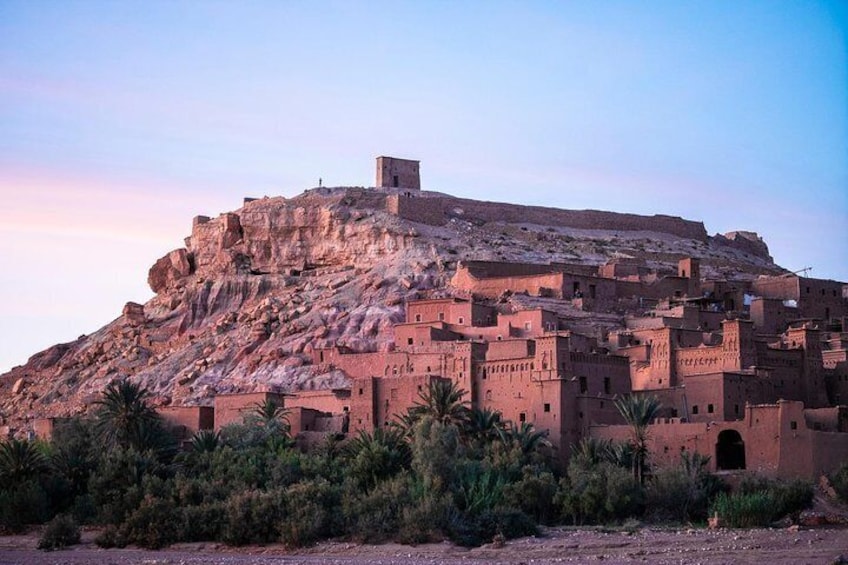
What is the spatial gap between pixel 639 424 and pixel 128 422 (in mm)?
15719

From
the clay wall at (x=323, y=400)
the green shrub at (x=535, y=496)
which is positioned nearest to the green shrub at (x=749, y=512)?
the green shrub at (x=535, y=496)

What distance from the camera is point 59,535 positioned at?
4866cm

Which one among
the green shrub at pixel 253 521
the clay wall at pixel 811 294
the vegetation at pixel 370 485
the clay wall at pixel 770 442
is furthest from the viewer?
the clay wall at pixel 811 294

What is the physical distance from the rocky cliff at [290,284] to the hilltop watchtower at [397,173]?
3.68 meters

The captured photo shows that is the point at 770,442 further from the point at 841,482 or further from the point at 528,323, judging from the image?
the point at 528,323

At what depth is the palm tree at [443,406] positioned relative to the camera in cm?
5375

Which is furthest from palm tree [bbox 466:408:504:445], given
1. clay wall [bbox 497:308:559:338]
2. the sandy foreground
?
clay wall [bbox 497:308:559:338]

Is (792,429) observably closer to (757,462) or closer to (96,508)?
(757,462)

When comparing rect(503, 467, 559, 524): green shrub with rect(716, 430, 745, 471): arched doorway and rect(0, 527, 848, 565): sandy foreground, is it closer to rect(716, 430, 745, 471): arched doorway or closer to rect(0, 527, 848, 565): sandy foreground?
rect(0, 527, 848, 565): sandy foreground

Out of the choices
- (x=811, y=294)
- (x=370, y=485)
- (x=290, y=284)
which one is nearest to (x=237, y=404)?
(x=370, y=485)

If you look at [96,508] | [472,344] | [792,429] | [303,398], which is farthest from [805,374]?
[96,508]

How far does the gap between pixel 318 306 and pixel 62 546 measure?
20.6 m

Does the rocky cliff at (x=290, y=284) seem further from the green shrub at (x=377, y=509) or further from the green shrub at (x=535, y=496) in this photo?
the green shrub at (x=535, y=496)

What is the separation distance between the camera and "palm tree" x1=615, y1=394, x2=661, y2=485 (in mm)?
51469
